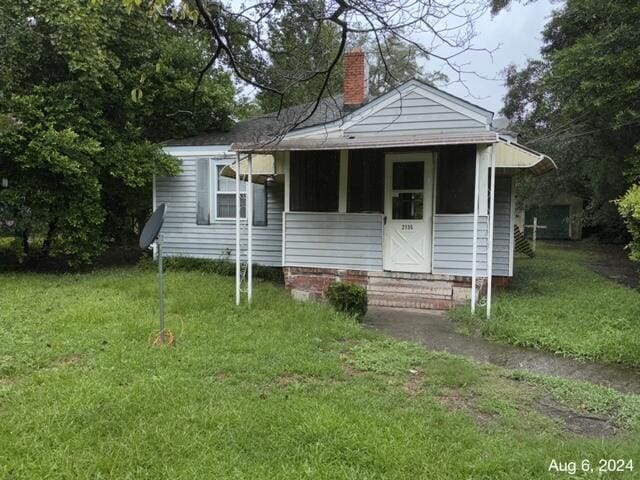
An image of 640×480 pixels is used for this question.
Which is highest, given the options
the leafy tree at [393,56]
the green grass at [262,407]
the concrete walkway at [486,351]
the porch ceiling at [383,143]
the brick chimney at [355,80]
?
the brick chimney at [355,80]

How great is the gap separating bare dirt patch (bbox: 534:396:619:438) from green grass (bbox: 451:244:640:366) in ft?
5.96

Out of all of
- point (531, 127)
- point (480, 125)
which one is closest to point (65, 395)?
point (480, 125)

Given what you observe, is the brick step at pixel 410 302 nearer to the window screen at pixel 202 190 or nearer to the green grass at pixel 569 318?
the green grass at pixel 569 318

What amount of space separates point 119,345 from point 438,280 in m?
5.13

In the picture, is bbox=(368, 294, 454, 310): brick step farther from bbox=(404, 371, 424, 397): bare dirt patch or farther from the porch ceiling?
bbox=(404, 371, 424, 397): bare dirt patch

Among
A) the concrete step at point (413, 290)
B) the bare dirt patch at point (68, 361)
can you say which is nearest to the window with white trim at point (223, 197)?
the concrete step at point (413, 290)

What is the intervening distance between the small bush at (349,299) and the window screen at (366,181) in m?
1.91

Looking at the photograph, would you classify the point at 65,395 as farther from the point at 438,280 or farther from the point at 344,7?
the point at 438,280

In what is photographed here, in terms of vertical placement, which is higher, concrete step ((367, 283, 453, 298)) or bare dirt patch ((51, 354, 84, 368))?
concrete step ((367, 283, 453, 298))

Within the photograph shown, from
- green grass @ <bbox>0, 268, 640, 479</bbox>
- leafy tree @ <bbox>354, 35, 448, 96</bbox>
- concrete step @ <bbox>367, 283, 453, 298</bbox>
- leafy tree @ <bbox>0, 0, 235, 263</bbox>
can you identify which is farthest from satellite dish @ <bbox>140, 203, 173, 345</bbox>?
concrete step @ <bbox>367, 283, 453, 298</bbox>

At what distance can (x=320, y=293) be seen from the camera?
28.2 feet

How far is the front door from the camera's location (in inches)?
322

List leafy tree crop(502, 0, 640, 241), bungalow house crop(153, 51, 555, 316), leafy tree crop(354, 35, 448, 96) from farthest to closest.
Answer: leafy tree crop(502, 0, 640, 241), bungalow house crop(153, 51, 555, 316), leafy tree crop(354, 35, 448, 96)

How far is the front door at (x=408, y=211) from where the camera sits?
818 centimetres
